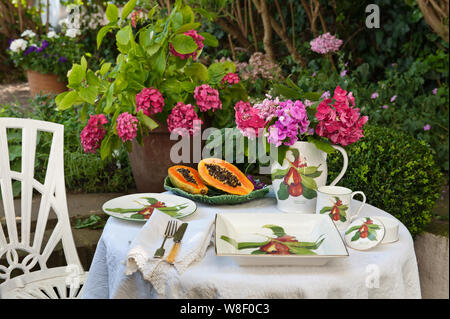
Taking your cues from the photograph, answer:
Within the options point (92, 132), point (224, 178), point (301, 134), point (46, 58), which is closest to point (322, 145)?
point (301, 134)

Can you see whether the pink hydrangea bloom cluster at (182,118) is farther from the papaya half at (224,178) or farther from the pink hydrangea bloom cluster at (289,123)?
the pink hydrangea bloom cluster at (289,123)

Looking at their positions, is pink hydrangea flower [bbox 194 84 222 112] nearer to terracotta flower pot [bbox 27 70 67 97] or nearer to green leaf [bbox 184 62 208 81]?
green leaf [bbox 184 62 208 81]

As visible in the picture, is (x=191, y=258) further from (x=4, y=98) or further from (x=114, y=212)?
(x=4, y=98)

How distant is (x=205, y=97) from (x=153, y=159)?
0.42 meters

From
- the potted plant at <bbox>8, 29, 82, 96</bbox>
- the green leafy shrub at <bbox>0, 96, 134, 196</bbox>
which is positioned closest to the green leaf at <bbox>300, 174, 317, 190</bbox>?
the green leafy shrub at <bbox>0, 96, 134, 196</bbox>

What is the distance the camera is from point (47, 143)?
3158 millimetres

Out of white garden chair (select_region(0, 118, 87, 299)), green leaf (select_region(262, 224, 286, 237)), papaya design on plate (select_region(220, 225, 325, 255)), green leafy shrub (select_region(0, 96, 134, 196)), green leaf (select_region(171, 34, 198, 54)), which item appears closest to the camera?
papaya design on plate (select_region(220, 225, 325, 255))

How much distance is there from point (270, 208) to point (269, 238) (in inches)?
11.2

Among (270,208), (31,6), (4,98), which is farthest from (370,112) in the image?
(31,6)

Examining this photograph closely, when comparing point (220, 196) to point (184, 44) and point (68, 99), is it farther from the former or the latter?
point (68, 99)

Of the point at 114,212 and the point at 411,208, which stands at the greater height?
the point at 114,212

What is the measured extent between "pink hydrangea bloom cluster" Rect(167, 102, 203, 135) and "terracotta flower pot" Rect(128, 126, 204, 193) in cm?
11

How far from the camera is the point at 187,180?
1.69 metres

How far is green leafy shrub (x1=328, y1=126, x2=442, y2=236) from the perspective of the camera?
2.29 meters
